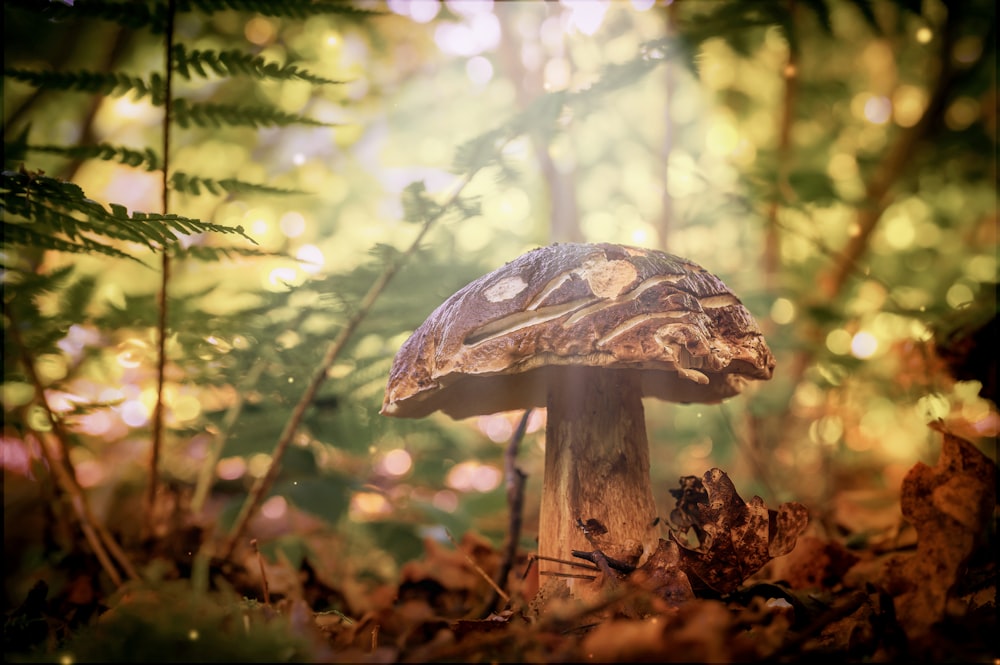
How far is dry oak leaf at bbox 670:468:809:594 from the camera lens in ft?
5.08

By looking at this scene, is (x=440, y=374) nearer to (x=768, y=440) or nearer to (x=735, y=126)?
(x=768, y=440)

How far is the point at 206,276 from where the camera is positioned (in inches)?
164

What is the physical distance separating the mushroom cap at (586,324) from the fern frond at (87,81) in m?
1.28

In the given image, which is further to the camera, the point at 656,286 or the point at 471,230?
the point at 471,230

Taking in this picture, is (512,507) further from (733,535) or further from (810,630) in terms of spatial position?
(810,630)

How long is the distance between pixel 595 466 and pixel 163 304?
1.60 meters

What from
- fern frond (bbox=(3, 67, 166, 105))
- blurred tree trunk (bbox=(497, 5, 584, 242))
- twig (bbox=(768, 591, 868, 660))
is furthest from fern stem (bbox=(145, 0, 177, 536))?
blurred tree trunk (bbox=(497, 5, 584, 242))

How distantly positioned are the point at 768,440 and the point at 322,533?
3.16 metres

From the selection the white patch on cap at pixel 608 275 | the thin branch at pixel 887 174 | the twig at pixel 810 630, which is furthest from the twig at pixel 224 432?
the thin branch at pixel 887 174

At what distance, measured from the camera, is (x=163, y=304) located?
2.14 metres

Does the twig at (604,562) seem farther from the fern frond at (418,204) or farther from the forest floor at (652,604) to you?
the fern frond at (418,204)

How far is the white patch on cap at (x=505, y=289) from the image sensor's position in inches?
67.1

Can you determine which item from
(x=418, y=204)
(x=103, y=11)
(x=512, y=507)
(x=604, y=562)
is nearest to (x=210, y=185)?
→ (x=103, y=11)

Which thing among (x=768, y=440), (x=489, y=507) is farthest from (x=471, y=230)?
(x=768, y=440)
